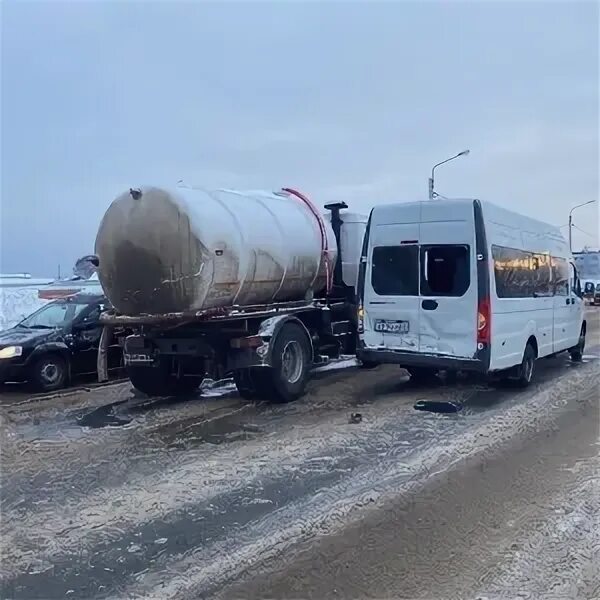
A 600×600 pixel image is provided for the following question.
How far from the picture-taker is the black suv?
10.4 m

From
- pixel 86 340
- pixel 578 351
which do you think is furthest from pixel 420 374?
pixel 86 340

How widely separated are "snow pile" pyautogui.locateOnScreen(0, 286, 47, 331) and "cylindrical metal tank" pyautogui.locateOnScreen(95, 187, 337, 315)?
13.2 m

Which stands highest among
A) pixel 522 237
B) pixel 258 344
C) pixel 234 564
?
pixel 522 237

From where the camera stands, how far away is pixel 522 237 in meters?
10.3

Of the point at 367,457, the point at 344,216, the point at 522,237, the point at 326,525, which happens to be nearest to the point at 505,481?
the point at 367,457

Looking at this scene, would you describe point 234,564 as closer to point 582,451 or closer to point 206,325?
point 582,451

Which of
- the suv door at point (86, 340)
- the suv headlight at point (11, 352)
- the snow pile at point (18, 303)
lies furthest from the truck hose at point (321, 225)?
the snow pile at point (18, 303)

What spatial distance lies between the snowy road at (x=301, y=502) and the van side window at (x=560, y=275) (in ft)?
12.3

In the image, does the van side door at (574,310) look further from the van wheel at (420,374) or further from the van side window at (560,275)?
the van wheel at (420,374)

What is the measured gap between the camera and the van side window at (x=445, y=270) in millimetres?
9023

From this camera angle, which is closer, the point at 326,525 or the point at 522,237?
the point at 326,525

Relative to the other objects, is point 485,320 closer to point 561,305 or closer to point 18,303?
point 561,305

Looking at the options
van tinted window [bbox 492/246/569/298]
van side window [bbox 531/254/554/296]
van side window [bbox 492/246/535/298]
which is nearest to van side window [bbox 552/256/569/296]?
van tinted window [bbox 492/246/569/298]

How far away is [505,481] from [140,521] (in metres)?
3.07
